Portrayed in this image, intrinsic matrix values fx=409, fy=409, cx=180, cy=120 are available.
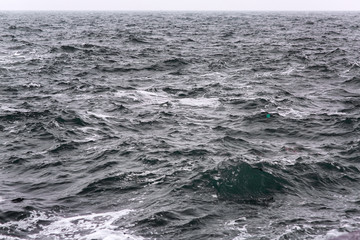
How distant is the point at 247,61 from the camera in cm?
4200

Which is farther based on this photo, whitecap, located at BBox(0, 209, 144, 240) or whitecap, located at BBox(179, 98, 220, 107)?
whitecap, located at BBox(179, 98, 220, 107)

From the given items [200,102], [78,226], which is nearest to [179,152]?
[78,226]

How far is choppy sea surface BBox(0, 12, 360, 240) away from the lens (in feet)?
42.2

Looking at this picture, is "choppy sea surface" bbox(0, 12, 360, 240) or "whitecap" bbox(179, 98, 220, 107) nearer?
"choppy sea surface" bbox(0, 12, 360, 240)

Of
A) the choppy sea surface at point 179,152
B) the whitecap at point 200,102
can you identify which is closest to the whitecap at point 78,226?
the choppy sea surface at point 179,152

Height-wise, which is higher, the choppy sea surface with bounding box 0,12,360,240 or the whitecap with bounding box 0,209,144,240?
the choppy sea surface with bounding box 0,12,360,240

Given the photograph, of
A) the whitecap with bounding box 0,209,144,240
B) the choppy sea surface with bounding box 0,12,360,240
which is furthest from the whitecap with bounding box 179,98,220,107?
the whitecap with bounding box 0,209,144,240

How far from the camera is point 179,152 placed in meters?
18.4

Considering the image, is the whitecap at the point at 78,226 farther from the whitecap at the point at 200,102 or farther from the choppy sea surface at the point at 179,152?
the whitecap at the point at 200,102

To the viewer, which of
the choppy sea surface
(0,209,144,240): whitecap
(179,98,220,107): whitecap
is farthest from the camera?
(179,98,220,107): whitecap

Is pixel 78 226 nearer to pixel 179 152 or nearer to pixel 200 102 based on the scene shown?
pixel 179 152

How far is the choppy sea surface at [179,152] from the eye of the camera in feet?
42.2

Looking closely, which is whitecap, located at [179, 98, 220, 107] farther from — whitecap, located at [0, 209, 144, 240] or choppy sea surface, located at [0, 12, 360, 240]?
whitecap, located at [0, 209, 144, 240]

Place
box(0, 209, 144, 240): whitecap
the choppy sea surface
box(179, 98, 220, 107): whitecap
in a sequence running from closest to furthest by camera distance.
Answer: box(0, 209, 144, 240): whitecap, the choppy sea surface, box(179, 98, 220, 107): whitecap
